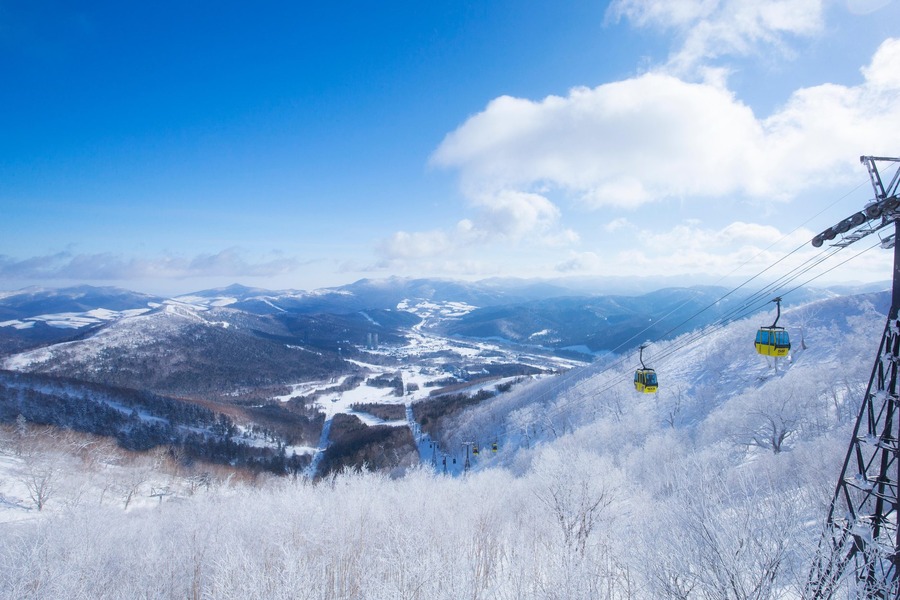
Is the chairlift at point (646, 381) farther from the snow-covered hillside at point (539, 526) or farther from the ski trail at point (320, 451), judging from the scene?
the ski trail at point (320, 451)

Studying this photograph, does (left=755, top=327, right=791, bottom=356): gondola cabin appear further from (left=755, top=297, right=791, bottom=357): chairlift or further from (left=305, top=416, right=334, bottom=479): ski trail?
(left=305, top=416, right=334, bottom=479): ski trail

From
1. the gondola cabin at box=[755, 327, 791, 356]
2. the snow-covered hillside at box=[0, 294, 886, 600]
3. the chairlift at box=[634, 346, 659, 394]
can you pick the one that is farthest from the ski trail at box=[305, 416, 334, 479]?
the gondola cabin at box=[755, 327, 791, 356]

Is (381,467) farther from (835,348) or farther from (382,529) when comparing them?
(835,348)

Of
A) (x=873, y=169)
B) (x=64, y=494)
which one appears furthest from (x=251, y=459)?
(x=873, y=169)

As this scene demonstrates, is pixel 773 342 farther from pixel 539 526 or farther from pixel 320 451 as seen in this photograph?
pixel 320 451

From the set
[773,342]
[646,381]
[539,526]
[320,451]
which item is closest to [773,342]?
[773,342]

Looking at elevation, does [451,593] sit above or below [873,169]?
below

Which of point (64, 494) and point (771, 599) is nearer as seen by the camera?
point (771, 599)
